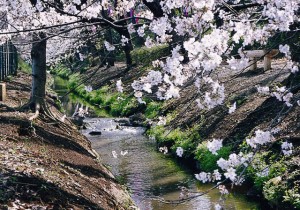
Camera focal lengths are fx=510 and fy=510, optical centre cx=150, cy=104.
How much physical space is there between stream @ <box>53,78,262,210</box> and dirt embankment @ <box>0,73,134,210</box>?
1030mm

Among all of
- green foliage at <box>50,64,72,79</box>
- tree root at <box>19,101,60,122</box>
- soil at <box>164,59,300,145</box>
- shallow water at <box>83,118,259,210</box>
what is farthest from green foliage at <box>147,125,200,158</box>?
green foliage at <box>50,64,72,79</box>

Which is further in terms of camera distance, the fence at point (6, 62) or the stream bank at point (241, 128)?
the fence at point (6, 62)

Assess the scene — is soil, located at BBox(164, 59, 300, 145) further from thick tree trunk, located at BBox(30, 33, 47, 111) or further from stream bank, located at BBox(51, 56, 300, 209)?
thick tree trunk, located at BBox(30, 33, 47, 111)

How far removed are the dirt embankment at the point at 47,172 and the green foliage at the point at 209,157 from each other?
2540mm

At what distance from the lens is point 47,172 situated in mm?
7621

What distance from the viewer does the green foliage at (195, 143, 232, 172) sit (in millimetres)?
11289

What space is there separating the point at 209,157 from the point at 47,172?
4.96 meters

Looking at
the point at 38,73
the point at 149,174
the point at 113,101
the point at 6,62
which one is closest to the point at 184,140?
the point at 149,174

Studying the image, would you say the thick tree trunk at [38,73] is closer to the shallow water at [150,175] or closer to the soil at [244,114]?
the shallow water at [150,175]

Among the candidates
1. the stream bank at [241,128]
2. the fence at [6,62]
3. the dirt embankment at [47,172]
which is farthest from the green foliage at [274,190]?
the fence at [6,62]

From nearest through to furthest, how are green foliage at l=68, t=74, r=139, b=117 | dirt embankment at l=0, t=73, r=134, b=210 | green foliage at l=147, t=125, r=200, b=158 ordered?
dirt embankment at l=0, t=73, r=134, b=210 < green foliage at l=147, t=125, r=200, b=158 < green foliage at l=68, t=74, r=139, b=117

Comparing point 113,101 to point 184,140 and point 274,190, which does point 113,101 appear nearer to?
point 184,140

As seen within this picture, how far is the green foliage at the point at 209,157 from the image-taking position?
1129cm

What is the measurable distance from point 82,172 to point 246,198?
3158mm
